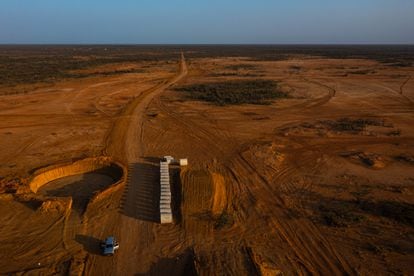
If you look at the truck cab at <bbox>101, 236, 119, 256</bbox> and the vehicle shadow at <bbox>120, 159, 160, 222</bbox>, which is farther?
the vehicle shadow at <bbox>120, 159, 160, 222</bbox>

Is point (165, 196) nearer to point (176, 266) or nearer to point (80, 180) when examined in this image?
point (176, 266)

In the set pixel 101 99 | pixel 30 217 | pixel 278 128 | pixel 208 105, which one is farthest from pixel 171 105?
pixel 30 217

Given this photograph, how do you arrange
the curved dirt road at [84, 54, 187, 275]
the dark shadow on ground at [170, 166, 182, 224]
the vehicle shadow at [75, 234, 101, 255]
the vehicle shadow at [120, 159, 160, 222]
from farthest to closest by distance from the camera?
the vehicle shadow at [120, 159, 160, 222], the dark shadow on ground at [170, 166, 182, 224], the vehicle shadow at [75, 234, 101, 255], the curved dirt road at [84, 54, 187, 275]

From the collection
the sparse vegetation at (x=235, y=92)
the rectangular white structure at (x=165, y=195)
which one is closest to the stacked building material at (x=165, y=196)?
the rectangular white structure at (x=165, y=195)

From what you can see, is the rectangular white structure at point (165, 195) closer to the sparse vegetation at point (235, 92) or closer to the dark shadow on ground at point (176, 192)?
the dark shadow on ground at point (176, 192)

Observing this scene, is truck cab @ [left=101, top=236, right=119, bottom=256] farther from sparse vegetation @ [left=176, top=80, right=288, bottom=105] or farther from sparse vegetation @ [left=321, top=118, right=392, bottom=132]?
sparse vegetation @ [left=176, top=80, right=288, bottom=105]

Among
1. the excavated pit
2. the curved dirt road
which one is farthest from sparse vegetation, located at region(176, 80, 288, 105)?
the excavated pit
